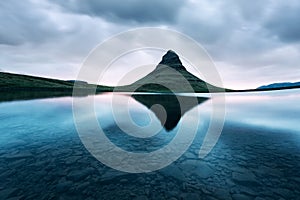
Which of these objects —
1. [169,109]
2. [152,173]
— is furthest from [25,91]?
[152,173]

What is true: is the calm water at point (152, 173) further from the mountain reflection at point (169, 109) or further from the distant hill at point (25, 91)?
the distant hill at point (25, 91)

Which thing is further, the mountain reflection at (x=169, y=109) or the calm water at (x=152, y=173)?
the mountain reflection at (x=169, y=109)

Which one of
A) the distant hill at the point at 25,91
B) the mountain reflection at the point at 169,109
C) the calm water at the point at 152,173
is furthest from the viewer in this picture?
the distant hill at the point at 25,91

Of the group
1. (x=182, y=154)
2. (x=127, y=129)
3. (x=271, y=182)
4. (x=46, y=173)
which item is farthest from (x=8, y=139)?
(x=271, y=182)

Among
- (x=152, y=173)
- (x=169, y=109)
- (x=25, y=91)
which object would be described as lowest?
(x=152, y=173)

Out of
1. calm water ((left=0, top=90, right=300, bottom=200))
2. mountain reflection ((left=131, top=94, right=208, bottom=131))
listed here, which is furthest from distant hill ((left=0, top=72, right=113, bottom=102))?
calm water ((left=0, top=90, right=300, bottom=200))

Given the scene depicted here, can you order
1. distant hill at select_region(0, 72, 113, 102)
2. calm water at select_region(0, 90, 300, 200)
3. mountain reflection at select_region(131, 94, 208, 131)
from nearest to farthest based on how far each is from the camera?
calm water at select_region(0, 90, 300, 200) < mountain reflection at select_region(131, 94, 208, 131) < distant hill at select_region(0, 72, 113, 102)

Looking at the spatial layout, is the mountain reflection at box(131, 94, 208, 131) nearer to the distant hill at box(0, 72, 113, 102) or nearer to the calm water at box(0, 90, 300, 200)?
the calm water at box(0, 90, 300, 200)

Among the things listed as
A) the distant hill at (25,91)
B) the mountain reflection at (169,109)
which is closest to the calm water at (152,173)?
the mountain reflection at (169,109)

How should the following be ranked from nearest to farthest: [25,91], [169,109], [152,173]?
[152,173] < [169,109] < [25,91]

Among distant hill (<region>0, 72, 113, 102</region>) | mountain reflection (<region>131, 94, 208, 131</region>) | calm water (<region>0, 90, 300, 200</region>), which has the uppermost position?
distant hill (<region>0, 72, 113, 102</region>)

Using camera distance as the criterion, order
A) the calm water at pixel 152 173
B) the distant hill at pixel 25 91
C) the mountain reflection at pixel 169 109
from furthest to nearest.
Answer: the distant hill at pixel 25 91 → the mountain reflection at pixel 169 109 → the calm water at pixel 152 173

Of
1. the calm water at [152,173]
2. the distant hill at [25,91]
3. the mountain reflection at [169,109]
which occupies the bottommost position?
the calm water at [152,173]

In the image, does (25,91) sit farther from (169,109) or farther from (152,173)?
(152,173)
